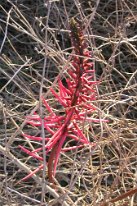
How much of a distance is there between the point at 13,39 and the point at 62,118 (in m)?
1.37

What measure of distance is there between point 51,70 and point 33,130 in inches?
15.6

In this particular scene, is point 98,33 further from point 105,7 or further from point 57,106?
point 57,106

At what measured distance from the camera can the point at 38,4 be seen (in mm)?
2635

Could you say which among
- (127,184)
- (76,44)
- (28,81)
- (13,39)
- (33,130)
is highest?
(76,44)

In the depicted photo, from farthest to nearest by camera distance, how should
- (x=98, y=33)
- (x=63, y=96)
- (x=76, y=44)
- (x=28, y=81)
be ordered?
(x=98, y=33)
(x=28, y=81)
(x=63, y=96)
(x=76, y=44)

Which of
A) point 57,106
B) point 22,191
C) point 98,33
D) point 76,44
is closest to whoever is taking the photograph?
point 76,44

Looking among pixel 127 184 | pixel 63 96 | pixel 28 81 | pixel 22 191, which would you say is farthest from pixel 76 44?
pixel 28 81

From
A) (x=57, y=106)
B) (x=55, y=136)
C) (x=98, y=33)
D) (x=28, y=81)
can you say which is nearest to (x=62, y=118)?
(x=55, y=136)

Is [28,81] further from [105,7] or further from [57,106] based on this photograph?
[105,7]

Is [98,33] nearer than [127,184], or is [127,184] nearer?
[127,184]

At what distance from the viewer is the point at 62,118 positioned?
4.24ft

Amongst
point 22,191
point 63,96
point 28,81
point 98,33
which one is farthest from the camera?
point 98,33

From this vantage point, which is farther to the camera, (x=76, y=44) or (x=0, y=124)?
(x=0, y=124)

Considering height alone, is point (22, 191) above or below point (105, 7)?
below
